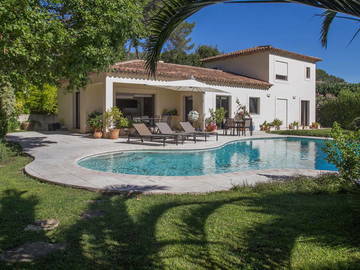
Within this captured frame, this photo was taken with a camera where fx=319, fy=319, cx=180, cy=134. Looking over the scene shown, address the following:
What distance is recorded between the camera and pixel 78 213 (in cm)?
489

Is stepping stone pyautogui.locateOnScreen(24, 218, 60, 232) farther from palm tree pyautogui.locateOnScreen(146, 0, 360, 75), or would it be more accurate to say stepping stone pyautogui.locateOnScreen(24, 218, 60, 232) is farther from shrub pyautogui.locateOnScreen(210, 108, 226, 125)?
shrub pyautogui.locateOnScreen(210, 108, 226, 125)

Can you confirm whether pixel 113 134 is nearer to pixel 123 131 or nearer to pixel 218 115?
pixel 123 131

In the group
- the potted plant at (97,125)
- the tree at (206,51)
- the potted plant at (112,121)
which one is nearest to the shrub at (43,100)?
the potted plant at (97,125)

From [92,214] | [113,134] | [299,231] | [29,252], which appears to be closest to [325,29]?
[299,231]

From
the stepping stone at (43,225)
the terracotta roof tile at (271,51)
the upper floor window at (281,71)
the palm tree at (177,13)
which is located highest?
the terracotta roof tile at (271,51)

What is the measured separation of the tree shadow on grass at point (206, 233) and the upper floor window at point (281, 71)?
23727 mm

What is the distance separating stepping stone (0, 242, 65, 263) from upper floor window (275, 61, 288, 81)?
88.2 ft

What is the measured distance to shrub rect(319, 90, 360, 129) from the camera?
26.3 metres

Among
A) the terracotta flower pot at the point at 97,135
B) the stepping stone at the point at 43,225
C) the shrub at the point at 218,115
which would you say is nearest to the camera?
the stepping stone at the point at 43,225

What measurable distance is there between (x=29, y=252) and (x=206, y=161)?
900cm

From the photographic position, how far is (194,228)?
433cm

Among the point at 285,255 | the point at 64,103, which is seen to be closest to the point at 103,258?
the point at 285,255

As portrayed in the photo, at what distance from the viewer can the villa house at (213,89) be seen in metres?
18.8

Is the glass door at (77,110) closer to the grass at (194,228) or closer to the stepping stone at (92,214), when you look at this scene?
the grass at (194,228)
